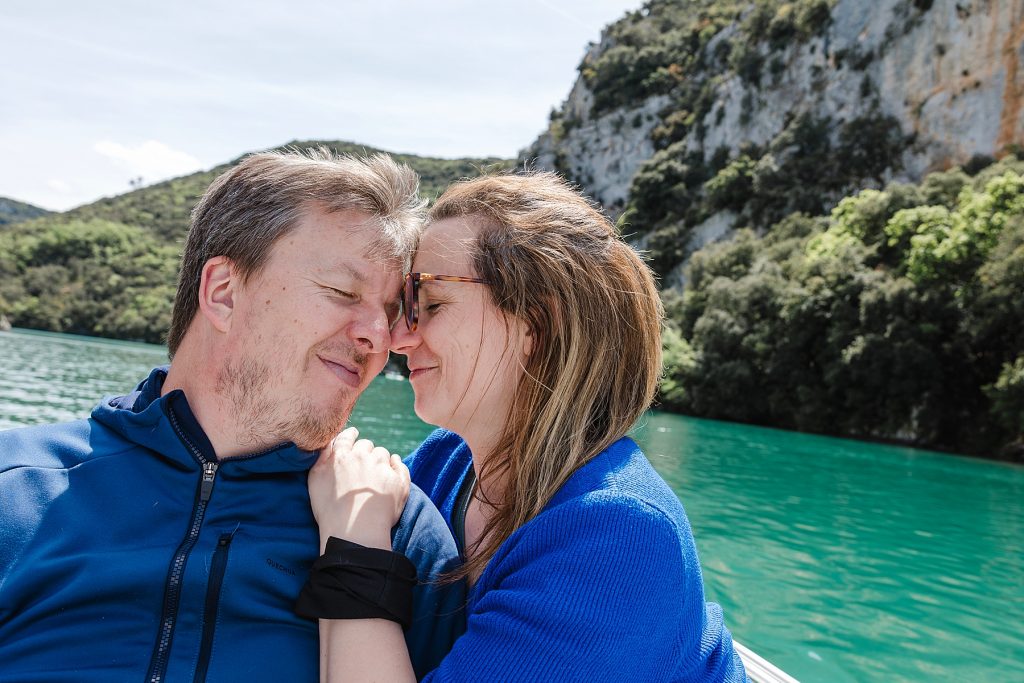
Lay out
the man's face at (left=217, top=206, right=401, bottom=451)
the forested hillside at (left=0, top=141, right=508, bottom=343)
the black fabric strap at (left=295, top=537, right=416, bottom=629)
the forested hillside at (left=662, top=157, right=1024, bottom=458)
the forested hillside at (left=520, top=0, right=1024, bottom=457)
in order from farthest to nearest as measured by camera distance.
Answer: the forested hillside at (left=0, top=141, right=508, bottom=343) < the forested hillside at (left=520, top=0, right=1024, bottom=457) < the forested hillside at (left=662, top=157, right=1024, bottom=458) < the man's face at (left=217, top=206, right=401, bottom=451) < the black fabric strap at (left=295, top=537, right=416, bottom=629)

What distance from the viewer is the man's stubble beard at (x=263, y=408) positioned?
1.89 meters

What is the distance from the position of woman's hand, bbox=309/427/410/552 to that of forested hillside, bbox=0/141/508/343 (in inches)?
2726

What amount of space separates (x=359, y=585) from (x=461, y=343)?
635 mm

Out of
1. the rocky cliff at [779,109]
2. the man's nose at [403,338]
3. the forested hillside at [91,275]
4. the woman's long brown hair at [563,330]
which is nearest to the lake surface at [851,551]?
the woman's long brown hair at [563,330]

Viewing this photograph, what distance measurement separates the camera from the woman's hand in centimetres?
165

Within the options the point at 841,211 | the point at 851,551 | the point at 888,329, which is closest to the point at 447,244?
the point at 851,551

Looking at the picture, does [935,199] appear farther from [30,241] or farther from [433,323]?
[30,241]

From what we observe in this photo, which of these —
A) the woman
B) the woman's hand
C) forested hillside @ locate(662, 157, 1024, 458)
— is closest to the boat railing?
the woman

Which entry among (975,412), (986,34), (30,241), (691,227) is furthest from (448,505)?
(30,241)

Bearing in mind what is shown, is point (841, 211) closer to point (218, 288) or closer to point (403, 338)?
point (403, 338)

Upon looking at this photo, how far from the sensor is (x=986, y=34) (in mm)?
40312

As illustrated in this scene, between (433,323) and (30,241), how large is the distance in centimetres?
10852

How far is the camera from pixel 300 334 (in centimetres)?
189

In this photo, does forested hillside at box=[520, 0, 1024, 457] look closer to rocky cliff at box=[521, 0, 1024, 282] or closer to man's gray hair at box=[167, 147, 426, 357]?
rocky cliff at box=[521, 0, 1024, 282]
